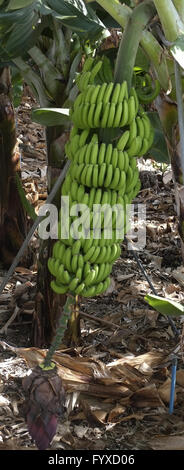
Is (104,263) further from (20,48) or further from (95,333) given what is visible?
(95,333)

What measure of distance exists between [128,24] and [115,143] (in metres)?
0.18

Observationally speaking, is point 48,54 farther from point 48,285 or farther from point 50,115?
point 48,285

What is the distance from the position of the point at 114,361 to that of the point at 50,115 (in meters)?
0.69

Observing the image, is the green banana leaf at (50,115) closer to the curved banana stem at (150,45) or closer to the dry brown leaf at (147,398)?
the curved banana stem at (150,45)

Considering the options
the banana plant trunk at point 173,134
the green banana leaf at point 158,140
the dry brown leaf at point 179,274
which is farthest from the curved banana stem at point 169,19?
the dry brown leaf at point 179,274

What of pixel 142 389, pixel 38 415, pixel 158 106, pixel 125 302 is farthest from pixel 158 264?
pixel 38 415

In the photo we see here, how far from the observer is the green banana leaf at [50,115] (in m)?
1.19

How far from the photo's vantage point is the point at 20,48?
1321 mm

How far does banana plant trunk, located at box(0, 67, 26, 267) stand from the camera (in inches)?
79.2

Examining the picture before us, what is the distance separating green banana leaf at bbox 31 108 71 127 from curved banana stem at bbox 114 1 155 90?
329 mm

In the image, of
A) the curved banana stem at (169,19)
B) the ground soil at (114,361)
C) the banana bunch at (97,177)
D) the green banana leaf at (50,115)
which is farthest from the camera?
the ground soil at (114,361)

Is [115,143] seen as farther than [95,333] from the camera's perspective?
No

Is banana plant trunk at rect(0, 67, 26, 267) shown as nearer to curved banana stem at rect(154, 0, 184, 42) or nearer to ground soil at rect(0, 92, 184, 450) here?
ground soil at rect(0, 92, 184, 450)

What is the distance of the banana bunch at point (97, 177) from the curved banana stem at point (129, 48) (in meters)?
0.03
